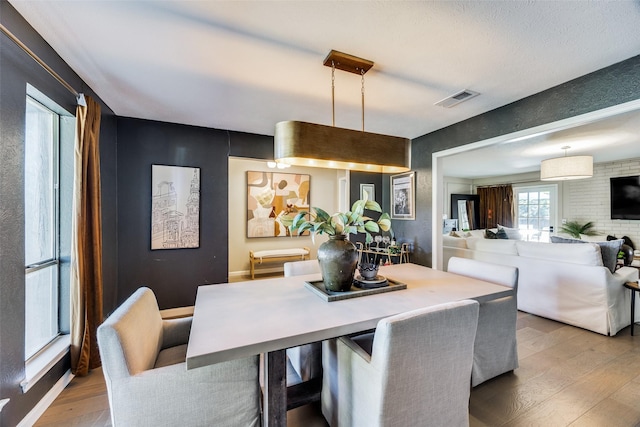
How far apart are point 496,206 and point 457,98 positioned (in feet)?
21.8

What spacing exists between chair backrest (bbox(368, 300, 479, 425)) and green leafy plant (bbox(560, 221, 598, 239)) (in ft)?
22.5

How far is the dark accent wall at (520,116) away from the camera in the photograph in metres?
1.93

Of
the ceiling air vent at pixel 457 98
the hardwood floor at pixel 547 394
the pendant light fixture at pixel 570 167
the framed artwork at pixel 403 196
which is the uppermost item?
the ceiling air vent at pixel 457 98

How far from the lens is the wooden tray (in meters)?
1.54

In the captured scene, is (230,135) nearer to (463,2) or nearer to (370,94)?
(370,94)

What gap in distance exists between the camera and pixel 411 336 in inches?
41.5

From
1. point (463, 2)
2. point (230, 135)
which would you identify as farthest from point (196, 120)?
point (463, 2)

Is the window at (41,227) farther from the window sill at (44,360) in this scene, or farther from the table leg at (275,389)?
the table leg at (275,389)

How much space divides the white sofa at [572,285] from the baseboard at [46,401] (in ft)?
14.8

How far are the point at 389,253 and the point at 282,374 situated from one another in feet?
9.47

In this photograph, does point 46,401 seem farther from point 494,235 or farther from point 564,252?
point 494,235

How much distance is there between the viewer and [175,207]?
3281 mm

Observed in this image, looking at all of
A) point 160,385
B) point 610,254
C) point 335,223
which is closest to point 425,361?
point 335,223

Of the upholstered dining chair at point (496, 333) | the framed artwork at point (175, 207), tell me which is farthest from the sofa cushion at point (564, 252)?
the framed artwork at point (175, 207)
